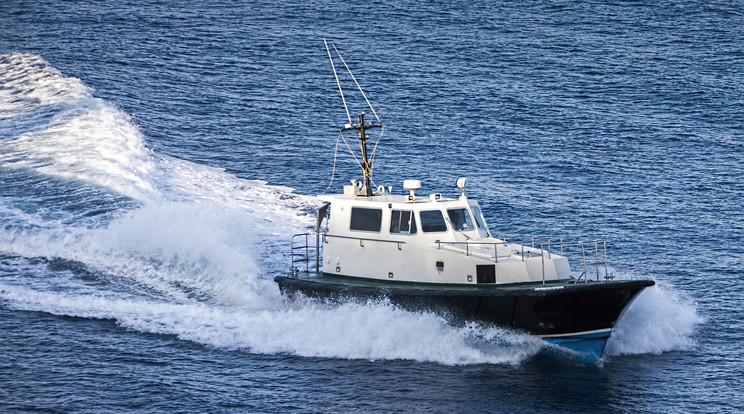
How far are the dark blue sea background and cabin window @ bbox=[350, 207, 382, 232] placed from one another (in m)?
2.00

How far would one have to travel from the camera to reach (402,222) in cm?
2030

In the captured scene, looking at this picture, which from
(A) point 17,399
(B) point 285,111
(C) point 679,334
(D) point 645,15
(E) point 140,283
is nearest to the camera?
(A) point 17,399

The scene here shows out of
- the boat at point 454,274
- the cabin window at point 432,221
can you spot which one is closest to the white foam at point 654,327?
the boat at point 454,274

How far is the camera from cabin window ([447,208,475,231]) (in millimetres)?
20375

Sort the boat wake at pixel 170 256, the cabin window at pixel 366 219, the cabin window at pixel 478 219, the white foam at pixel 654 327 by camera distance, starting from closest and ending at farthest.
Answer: the boat wake at pixel 170 256, the white foam at pixel 654 327, the cabin window at pixel 366 219, the cabin window at pixel 478 219

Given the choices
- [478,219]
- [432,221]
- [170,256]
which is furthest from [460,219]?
[170,256]

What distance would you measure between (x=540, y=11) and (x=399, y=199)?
34456 millimetres

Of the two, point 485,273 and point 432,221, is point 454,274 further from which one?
point 432,221

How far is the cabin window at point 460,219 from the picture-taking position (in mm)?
20375

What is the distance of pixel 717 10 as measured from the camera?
51375 mm

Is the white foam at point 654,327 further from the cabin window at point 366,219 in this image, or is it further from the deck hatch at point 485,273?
the cabin window at point 366,219

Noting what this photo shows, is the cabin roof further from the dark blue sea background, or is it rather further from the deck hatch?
the dark blue sea background

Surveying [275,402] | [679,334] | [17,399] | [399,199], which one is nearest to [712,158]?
[679,334]

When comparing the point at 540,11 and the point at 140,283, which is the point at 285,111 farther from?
the point at 540,11
